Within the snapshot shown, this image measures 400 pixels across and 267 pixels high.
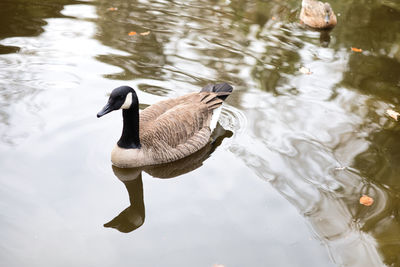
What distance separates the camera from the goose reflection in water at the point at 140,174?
191 inches

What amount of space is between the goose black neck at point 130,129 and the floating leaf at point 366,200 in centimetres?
289

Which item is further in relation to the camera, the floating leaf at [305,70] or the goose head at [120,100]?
the floating leaf at [305,70]

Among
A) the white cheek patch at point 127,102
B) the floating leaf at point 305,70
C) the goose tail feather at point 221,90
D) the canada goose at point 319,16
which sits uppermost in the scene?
the canada goose at point 319,16

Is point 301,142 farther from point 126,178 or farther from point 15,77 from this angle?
point 15,77

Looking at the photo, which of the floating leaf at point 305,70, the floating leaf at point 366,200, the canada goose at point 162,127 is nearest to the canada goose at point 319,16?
the floating leaf at point 305,70

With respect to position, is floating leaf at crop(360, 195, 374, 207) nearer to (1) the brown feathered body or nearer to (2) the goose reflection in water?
(2) the goose reflection in water

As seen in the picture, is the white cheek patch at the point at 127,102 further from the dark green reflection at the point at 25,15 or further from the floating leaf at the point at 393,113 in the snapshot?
the floating leaf at the point at 393,113

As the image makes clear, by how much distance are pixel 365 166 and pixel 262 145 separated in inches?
56.1

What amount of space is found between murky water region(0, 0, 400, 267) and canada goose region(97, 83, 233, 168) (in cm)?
20

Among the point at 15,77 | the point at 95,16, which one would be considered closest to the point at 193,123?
the point at 15,77

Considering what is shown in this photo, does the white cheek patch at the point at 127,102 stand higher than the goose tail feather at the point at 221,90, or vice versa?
the white cheek patch at the point at 127,102

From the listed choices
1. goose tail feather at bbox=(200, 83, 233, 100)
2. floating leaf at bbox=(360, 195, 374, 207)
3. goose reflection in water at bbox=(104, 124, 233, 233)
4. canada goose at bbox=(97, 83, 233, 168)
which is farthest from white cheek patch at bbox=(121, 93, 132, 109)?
floating leaf at bbox=(360, 195, 374, 207)

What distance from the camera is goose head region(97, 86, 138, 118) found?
5188mm

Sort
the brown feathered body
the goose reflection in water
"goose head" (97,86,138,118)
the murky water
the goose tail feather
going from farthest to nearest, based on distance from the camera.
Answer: the goose tail feather
the brown feathered body
"goose head" (97,86,138,118)
the goose reflection in water
the murky water
